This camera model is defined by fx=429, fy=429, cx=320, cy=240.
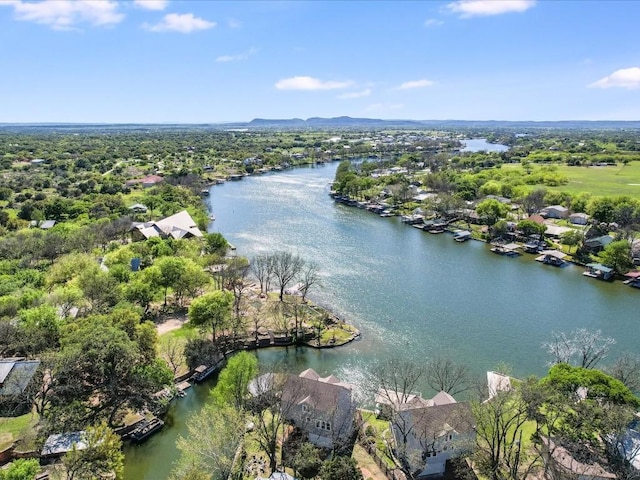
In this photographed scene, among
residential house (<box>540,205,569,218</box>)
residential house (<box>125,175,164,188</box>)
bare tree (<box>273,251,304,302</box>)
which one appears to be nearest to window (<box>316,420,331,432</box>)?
bare tree (<box>273,251,304,302</box>)

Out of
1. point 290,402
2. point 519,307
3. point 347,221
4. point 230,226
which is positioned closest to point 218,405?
point 290,402

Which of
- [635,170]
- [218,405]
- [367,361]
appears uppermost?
[635,170]

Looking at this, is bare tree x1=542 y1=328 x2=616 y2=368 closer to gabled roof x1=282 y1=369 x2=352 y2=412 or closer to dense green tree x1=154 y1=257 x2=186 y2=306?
gabled roof x1=282 y1=369 x2=352 y2=412

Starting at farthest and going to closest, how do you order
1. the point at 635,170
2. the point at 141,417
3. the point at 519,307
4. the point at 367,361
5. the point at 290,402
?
the point at 635,170 → the point at 519,307 → the point at 367,361 → the point at 141,417 → the point at 290,402

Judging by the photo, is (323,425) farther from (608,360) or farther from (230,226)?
(230,226)

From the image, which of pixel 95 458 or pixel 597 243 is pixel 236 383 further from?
pixel 597 243

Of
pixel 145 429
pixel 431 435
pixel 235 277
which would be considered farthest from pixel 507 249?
pixel 145 429

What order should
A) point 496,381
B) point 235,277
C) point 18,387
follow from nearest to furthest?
point 18,387 < point 496,381 < point 235,277
